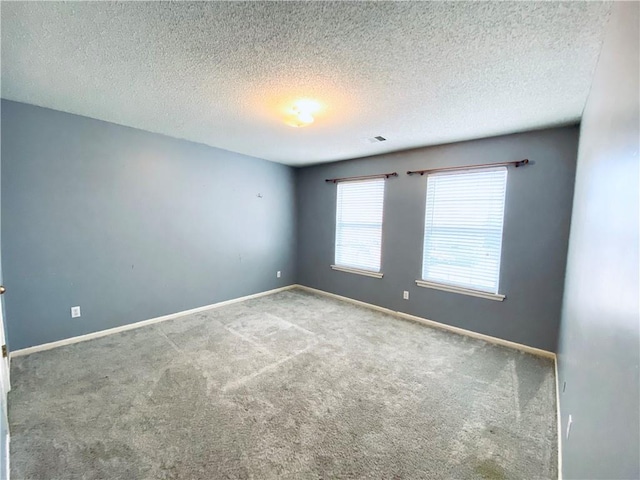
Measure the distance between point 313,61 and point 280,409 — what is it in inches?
91.4

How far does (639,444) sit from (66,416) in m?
2.72

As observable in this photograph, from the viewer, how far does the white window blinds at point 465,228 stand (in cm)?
298

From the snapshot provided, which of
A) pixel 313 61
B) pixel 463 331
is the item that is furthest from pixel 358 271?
pixel 313 61

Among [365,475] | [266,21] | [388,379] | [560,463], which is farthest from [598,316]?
[266,21]

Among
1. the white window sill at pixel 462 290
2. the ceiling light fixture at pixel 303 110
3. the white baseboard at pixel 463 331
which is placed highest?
the ceiling light fixture at pixel 303 110

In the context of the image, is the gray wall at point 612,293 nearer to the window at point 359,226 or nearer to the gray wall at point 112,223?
the window at point 359,226

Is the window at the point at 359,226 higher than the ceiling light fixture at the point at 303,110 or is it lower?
lower

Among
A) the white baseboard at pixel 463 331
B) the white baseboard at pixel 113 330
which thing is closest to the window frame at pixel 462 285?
the white baseboard at pixel 463 331

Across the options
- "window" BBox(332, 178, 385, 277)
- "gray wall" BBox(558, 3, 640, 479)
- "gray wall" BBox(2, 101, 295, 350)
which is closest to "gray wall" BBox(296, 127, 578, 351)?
"window" BBox(332, 178, 385, 277)

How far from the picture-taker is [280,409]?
186 centimetres

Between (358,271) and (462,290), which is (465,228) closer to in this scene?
(462,290)

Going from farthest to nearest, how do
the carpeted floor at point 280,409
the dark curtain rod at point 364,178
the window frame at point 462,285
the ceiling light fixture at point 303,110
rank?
the dark curtain rod at point 364,178 < the window frame at point 462,285 < the ceiling light fixture at point 303,110 < the carpeted floor at point 280,409

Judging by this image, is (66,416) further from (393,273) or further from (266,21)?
(393,273)

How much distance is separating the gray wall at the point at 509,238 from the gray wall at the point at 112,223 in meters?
1.98
